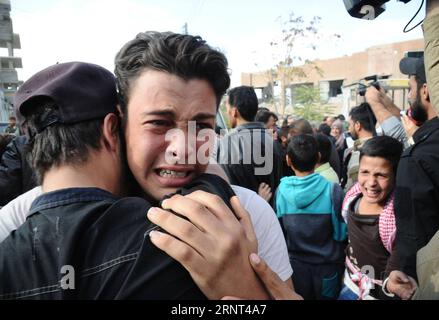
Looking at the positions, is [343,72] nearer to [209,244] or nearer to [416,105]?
[416,105]

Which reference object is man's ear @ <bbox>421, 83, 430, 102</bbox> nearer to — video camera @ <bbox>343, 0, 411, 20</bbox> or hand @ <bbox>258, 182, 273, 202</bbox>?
video camera @ <bbox>343, 0, 411, 20</bbox>

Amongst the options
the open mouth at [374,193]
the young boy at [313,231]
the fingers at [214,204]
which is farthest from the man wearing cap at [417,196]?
the fingers at [214,204]

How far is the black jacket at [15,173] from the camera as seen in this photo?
2881mm

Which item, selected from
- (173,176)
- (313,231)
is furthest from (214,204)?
(313,231)

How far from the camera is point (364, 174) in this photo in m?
2.61

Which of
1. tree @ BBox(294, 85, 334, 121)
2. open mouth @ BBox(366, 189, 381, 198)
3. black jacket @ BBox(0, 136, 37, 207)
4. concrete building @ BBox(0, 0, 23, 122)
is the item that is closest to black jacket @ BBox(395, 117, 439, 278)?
open mouth @ BBox(366, 189, 381, 198)

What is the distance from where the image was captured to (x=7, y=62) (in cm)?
3256

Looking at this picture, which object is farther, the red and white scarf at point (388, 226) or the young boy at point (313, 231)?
the young boy at point (313, 231)

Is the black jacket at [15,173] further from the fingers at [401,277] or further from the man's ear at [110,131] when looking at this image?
the fingers at [401,277]

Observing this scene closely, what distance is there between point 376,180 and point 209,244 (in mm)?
2061

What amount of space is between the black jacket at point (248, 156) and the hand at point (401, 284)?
1.44m

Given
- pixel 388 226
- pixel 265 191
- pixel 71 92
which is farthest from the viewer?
pixel 265 191

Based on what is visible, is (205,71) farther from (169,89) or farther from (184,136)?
(184,136)

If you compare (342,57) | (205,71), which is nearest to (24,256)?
(205,71)
